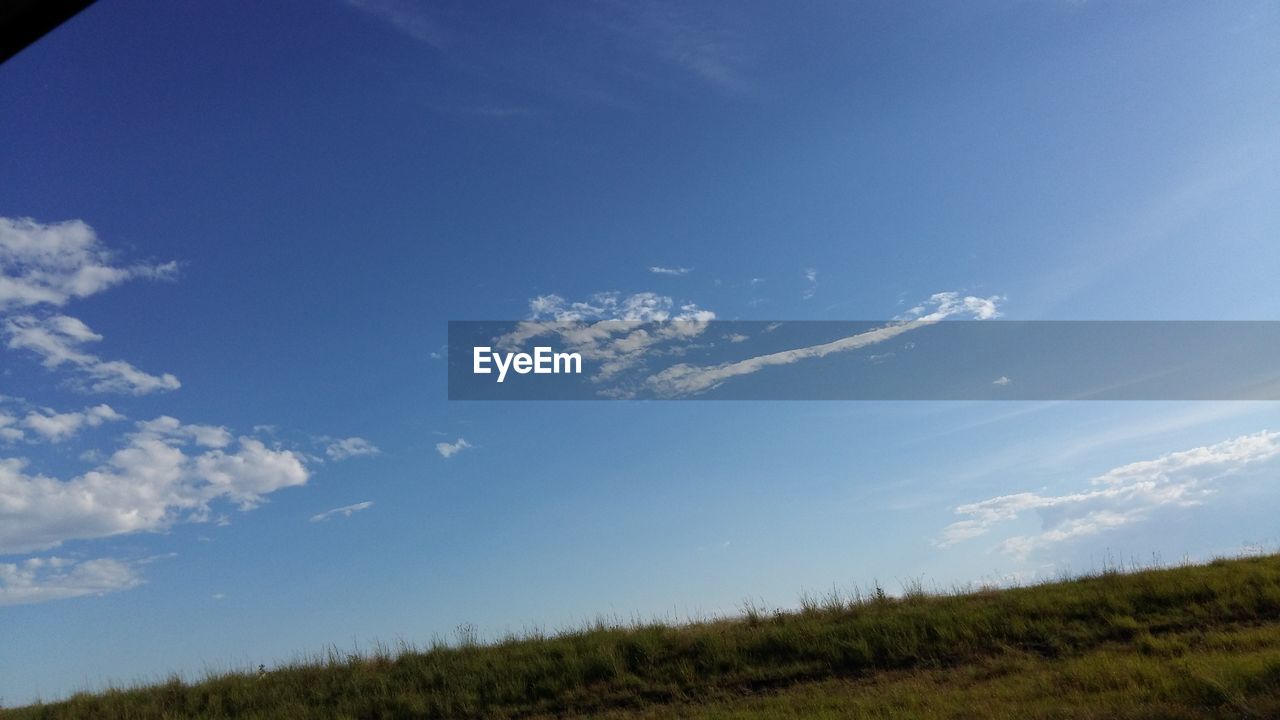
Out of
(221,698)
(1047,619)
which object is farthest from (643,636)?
(221,698)

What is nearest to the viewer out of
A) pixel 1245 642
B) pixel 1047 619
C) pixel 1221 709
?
→ pixel 1221 709

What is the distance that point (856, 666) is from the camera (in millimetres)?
15000

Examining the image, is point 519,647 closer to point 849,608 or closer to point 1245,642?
point 849,608

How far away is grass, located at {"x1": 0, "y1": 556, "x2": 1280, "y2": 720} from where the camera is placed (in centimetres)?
1198

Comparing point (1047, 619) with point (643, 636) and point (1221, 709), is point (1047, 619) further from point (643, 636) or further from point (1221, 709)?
point (643, 636)

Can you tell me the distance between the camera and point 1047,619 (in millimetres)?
15617

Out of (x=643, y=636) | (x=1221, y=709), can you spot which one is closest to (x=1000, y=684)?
(x=1221, y=709)

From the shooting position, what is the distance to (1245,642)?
527 inches

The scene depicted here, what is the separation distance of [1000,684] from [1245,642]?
457 cm

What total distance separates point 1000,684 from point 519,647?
10.2 metres

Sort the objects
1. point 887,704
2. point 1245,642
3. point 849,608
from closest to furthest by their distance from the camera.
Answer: point 887,704 < point 1245,642 < point 849,608

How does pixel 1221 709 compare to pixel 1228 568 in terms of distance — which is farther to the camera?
pixel 1228 568

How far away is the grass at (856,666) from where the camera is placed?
39.3 ft

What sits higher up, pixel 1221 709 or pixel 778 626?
pixel 778 626
